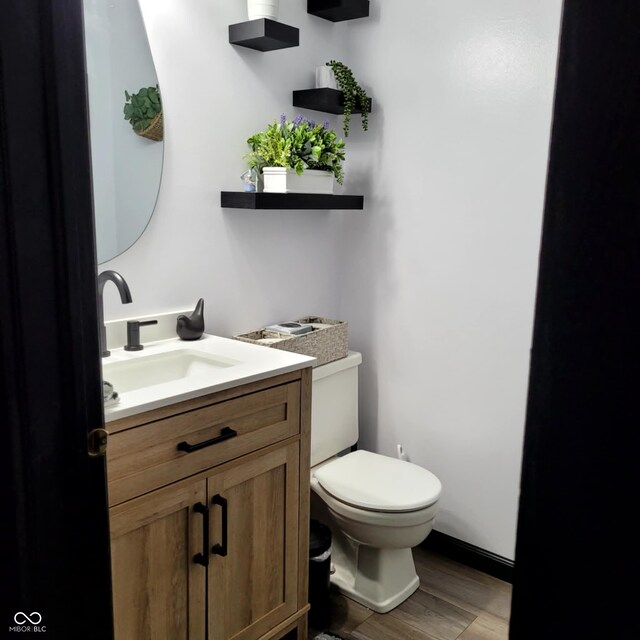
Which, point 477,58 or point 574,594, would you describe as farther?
point 477,58

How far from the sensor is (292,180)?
218cm

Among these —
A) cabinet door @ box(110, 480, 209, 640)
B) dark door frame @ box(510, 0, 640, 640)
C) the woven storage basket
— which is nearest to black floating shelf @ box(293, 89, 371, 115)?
the woven storage basket

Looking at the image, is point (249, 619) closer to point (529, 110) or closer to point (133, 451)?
point (133, 451)

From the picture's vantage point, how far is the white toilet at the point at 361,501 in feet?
6.87

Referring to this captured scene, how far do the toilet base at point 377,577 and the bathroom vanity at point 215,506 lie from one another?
0.32m

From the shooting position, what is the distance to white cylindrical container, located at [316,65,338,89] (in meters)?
2.41

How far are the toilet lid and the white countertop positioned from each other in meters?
0.54

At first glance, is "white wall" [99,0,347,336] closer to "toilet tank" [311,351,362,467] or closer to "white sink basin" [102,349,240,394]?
"white sink basin" [102,349,240,394]

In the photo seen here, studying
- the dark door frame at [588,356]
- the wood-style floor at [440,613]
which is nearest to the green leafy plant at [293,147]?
the wood-style floor at [440,613]

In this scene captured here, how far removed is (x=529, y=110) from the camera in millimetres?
2123

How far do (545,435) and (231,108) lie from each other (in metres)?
2.11

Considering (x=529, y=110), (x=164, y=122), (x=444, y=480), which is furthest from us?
(x=444, y=480)

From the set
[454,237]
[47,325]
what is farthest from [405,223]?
[47,325]

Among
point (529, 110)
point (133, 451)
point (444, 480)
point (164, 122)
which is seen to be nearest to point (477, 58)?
point (529, 110)
